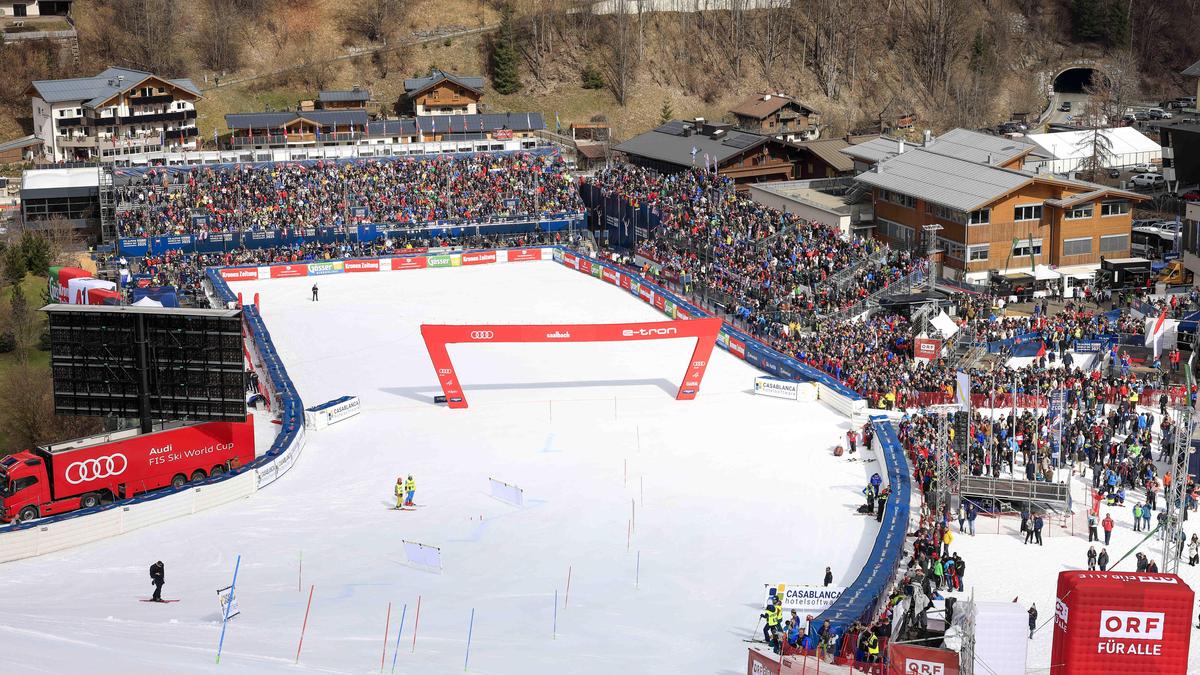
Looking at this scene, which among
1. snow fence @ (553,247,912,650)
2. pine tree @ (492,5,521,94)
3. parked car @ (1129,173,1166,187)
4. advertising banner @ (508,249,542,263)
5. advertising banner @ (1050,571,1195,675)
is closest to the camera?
advertising banner @ (1050,571,1195,675)

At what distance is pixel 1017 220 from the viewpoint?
62812 millimetres

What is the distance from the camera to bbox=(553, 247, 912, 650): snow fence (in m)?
29.6

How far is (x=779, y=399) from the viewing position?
47906 mm

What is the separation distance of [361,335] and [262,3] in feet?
189

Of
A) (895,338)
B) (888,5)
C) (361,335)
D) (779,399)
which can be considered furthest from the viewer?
(888,5)

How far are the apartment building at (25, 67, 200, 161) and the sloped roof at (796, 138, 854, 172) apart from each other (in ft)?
127

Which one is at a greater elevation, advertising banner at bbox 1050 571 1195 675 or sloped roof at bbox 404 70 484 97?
sloped roof at bbox 404 70 484 97

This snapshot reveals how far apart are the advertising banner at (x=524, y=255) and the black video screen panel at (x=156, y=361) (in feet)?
124

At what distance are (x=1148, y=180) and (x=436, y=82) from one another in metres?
45.7

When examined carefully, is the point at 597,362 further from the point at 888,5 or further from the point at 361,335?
the point at 888,5

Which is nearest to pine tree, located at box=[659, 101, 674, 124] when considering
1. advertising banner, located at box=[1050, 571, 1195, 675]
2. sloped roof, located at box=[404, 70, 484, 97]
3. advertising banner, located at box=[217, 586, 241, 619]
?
sloped roof, located at box=[404, 70, 484, 97]

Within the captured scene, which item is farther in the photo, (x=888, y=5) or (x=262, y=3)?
(x=888, y=5)

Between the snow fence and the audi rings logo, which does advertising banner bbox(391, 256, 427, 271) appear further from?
the audi rings logo

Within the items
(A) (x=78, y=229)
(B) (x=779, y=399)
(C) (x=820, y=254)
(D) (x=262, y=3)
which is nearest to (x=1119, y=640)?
(B) (x=779, y=399)
